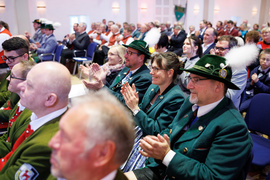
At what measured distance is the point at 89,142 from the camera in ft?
2.63

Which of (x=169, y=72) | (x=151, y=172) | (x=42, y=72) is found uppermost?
(x=42, y=72)

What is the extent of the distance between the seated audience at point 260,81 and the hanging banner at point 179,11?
43.7 ft

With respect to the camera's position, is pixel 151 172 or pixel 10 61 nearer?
pixel 151 172

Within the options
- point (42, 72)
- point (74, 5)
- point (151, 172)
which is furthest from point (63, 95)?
point (74, 5)

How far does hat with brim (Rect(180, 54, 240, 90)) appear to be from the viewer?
4.94 ft

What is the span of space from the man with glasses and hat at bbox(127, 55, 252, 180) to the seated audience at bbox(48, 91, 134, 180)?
63 cm

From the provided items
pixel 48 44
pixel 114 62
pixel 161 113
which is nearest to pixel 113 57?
pixel 114 62

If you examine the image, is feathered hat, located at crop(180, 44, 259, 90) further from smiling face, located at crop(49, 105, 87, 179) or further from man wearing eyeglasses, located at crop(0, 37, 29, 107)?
man wearing eyeglasses, located at crop(0, 37, 29, 107)

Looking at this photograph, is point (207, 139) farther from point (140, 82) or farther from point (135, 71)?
point (135, 71)

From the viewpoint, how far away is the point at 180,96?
6.89ft

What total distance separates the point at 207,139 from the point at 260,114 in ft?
4.51

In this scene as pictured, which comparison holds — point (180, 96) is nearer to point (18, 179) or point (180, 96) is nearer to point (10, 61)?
point (18, 179)

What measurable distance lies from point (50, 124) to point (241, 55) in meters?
1.41

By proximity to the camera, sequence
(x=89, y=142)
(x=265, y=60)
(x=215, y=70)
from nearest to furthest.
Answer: (x=89, y=142), (x=215, y=70), (x=265, y=60)
